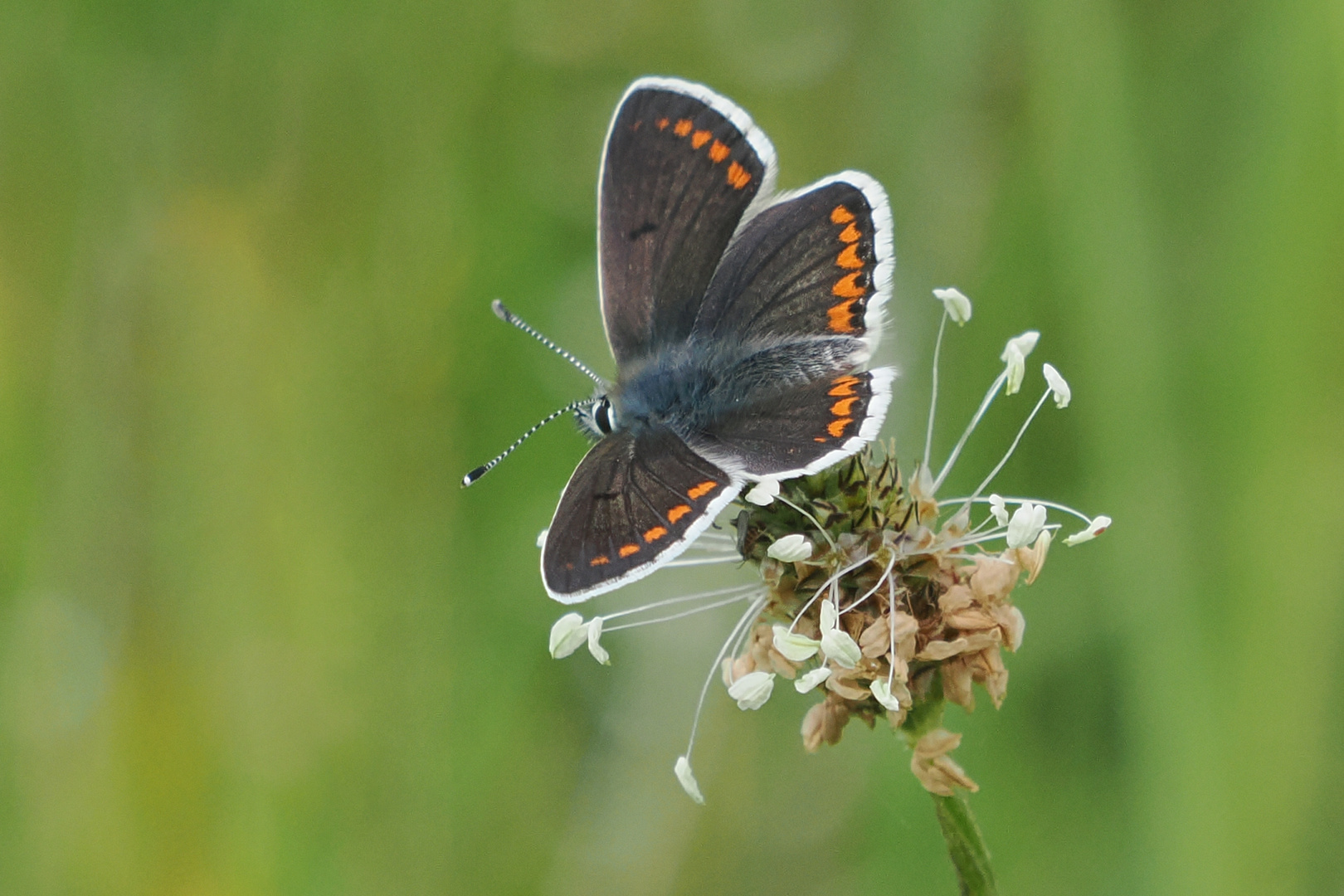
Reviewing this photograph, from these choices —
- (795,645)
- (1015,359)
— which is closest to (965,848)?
(795,645)

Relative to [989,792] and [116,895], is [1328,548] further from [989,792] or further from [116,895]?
[116,895]

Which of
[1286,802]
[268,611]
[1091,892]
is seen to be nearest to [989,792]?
[1091,892]

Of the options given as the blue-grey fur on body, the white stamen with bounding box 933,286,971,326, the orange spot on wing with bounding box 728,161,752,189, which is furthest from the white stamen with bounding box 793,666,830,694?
the orange spot on wing with bounding box 728,161,752,189

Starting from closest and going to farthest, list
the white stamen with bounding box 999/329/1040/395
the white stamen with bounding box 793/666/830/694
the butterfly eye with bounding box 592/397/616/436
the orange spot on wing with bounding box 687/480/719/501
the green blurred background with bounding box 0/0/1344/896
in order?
the white stamen with bounding box 793/666/830/694, the orange spot on wing with bounding box 687/480/719/501, the white stamen with bounding box 999/329/1040/395, the butterfly eye with bounding box 592/397/616/436, the green blurred background with bounding box 0/0/1344/896

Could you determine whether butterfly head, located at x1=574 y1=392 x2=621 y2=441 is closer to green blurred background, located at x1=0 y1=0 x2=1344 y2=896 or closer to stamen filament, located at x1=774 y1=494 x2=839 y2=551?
stamen filament, located at x1=774 y1=494 x2=839 y2=551

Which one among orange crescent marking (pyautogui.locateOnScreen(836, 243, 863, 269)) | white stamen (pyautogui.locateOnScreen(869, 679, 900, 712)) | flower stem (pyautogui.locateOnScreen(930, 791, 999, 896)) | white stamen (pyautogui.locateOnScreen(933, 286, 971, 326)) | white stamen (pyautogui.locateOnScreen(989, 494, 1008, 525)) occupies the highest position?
orange crescent marking (pyautogui.locateOnScreen(836, 243, 863, 269))

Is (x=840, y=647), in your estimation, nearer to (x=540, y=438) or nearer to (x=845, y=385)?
(x=845, y=385)
